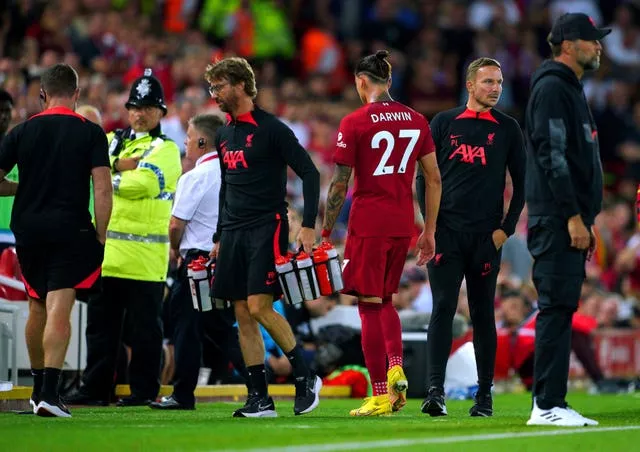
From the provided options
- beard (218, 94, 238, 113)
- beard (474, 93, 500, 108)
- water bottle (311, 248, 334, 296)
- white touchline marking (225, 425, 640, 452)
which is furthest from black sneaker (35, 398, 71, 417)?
beard (474, 93, 500, 108)

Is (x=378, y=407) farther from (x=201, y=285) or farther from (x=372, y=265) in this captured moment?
(x=201, y=285)

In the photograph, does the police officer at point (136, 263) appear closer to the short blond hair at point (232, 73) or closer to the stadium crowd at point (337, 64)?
the stadium crowd at point (337, 64)

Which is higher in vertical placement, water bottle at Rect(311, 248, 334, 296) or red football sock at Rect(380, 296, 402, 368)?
water bottle at Rect(311, 248, 334, 296)

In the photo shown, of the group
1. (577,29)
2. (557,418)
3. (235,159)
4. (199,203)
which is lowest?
(557,418)

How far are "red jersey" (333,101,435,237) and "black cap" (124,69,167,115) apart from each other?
2114 mm

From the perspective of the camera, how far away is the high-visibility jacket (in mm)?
11172

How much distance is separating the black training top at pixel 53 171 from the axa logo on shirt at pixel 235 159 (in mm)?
813

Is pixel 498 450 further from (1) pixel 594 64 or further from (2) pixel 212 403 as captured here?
(2) pixel 212 403

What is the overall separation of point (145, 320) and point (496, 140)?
309 cm

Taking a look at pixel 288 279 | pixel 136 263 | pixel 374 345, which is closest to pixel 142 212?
pixel 136 263

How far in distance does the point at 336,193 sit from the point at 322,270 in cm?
57

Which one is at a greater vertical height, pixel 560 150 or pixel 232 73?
pixel 232 73

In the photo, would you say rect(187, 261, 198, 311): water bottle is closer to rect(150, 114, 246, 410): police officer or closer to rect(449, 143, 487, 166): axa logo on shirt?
rect(150, 114, 246, 410): police officer

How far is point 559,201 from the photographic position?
812 cm
